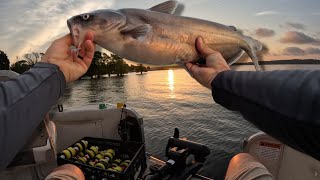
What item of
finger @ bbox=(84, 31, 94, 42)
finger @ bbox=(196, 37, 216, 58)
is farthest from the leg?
finger @ bbox=(84, 31, 94, 42)

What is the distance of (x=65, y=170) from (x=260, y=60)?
280 cm

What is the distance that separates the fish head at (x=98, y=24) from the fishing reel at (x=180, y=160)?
3.41 meters

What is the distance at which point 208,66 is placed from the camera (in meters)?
2.39

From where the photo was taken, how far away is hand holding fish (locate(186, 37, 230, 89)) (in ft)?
7.57

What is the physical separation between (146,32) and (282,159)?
3.47 meters

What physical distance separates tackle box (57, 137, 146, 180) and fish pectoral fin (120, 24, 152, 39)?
334 centimetres

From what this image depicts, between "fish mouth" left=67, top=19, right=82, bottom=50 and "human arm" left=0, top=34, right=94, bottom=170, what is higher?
"fish mouth" left=67, top=19, right=82, bottom=50

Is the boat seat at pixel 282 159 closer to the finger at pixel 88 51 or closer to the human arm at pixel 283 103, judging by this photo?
the human arm at pixel 283 103

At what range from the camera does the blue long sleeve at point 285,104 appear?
121cm

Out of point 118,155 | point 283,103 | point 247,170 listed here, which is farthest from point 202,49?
point 118,155

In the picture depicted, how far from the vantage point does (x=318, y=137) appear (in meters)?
1.21

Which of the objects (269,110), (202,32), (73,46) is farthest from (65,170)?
(269,110)

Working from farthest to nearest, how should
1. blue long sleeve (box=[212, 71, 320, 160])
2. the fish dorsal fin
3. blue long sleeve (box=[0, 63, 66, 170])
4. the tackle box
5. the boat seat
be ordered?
the tackle box
the boat seat
the fish dorsal fin
blue long sleeve (box=[0, 63, 66, 170])
blue long sleeve (box=[212, 71, 320, 160])

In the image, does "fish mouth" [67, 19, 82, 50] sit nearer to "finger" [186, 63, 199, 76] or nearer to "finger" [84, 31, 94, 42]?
"finger" [84, 31, 94, 42]
